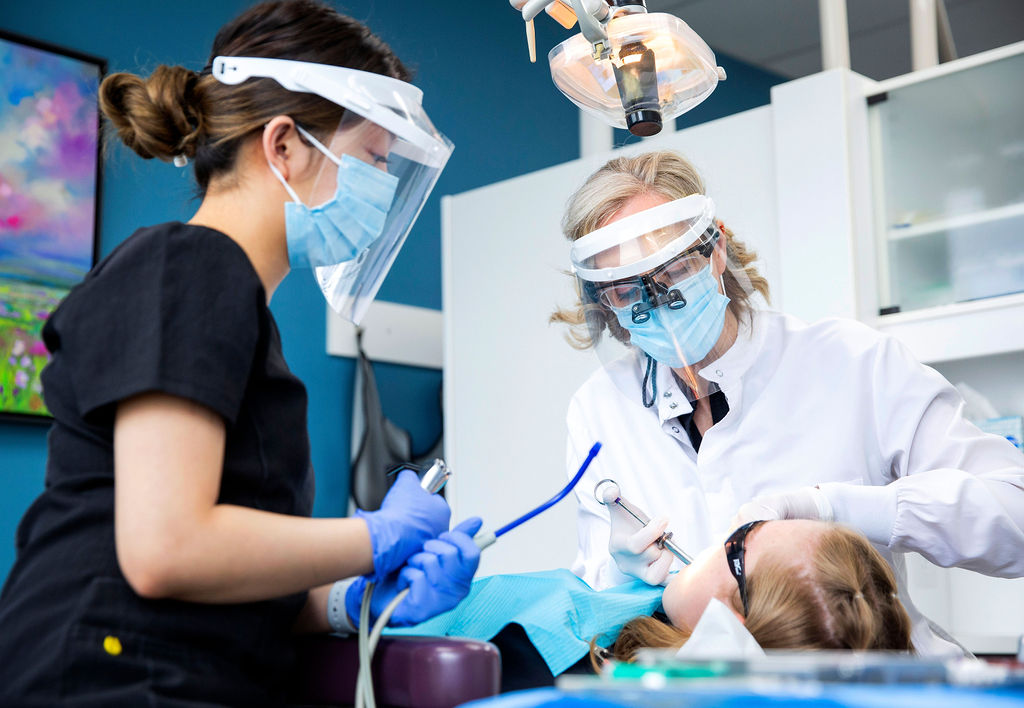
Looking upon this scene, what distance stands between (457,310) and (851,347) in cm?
171

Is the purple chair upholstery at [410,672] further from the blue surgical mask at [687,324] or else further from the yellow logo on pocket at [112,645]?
the blue surgical mask at [687,324]

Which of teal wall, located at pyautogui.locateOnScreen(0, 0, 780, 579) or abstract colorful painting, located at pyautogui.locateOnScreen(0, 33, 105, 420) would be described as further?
teal wall, located at pyautogui.locateOnScreen(0, 0, 780, 579)

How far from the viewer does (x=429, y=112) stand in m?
3.51

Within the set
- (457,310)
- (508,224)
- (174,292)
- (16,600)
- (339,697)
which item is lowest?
(339,697)

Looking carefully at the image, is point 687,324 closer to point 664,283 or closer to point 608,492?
point 664,283

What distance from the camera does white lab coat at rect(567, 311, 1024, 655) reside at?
145cm

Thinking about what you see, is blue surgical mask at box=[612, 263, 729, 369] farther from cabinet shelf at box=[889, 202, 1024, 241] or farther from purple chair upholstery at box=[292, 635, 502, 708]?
cabinet shelf at box=[889, 202, 1024, 241]

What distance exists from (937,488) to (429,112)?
2.47 metres

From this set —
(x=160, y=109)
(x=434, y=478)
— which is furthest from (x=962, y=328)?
(x=160, y=109)

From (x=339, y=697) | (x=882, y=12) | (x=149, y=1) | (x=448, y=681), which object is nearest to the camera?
(x=448, y=681)

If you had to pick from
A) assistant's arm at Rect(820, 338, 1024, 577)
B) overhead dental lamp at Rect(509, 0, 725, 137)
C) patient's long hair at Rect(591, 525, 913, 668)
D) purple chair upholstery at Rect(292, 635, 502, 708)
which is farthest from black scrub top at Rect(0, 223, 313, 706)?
assistant's arm at Rect(820, 338, 1024, 577)

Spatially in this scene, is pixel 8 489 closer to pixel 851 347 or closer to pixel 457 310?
pixel 457 310

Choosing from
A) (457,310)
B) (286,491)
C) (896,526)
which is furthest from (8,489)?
(896,526)

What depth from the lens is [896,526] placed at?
56.9 inches
